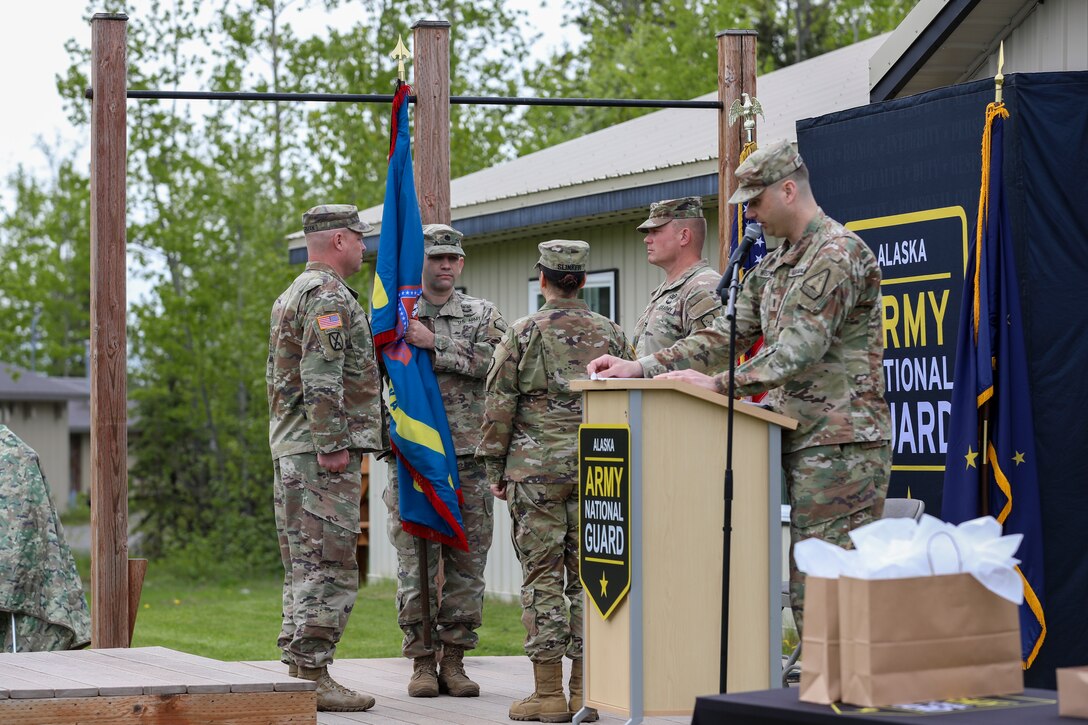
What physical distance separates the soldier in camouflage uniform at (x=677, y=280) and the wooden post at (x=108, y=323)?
274 centimetres

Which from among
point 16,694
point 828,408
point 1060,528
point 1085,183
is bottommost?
point 16,694

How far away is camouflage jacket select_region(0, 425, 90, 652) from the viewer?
7.04 m

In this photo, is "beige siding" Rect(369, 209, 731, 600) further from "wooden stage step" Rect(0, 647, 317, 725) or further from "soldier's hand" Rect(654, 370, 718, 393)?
"wooden stage step" Rect(0, 647, 317, 725)

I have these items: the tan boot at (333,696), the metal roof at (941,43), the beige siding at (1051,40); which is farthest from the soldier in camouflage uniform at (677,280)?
the metal roof at (941,43)

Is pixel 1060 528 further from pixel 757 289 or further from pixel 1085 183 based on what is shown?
pixel 757 289

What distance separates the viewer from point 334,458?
264 inches

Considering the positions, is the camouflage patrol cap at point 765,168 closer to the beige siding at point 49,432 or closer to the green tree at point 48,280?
the green tree at point 48,280

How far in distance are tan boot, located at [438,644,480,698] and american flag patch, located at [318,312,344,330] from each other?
64.7 inches

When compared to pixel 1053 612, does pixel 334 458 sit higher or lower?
higher

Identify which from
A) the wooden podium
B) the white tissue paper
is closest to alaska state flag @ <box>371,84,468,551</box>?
the wooden podium

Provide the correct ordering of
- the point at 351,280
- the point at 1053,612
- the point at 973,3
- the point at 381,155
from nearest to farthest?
the point at 1053,612 < the point at 973,3 < the point at 351,280 < the point at 381,155

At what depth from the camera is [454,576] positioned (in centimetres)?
722

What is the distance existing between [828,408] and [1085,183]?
2.12 metres

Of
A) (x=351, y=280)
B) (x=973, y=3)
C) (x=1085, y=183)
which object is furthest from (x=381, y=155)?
(x=1085, y=183)
